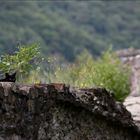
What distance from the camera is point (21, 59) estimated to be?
5551mm

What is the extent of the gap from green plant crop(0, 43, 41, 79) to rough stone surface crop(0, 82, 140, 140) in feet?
2.33

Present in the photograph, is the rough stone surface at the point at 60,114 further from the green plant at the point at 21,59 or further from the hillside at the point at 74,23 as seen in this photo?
the hillside at the point at 74,23

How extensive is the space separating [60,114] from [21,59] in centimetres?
85

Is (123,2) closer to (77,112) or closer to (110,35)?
(110,35)

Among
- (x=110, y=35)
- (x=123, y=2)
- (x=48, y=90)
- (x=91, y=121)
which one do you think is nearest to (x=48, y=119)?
(x=48, y=90)

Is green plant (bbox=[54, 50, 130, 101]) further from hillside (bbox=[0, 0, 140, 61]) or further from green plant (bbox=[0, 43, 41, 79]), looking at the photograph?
hillside (bbox=[0, 0, 140, 61])

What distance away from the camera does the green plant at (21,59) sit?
5.43 meters

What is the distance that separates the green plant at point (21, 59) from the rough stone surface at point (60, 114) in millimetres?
710

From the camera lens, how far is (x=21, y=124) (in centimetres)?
462

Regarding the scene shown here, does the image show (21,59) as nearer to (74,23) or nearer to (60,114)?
(60,114)

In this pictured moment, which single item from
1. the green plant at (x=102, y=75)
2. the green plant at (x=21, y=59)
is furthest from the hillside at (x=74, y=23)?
the green plant at (x=21, y=59)

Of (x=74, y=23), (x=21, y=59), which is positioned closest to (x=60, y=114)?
(x=21, y=59)

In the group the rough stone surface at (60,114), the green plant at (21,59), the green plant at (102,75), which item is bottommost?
the rough stone surface at (60,114)

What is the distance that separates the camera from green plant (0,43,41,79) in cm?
543
